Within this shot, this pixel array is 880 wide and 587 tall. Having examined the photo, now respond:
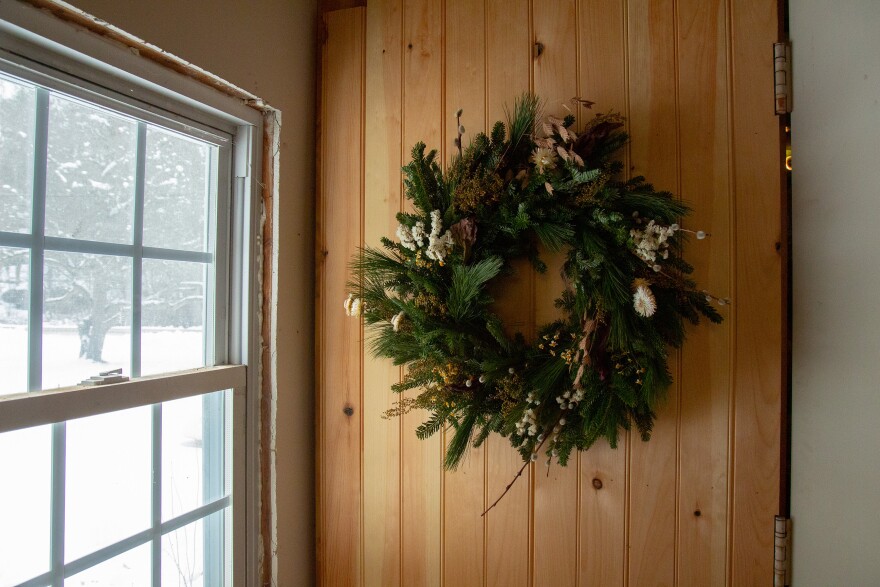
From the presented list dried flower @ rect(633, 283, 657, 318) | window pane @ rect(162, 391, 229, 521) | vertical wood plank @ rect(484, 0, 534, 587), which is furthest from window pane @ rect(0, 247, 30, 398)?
dried flower @ rect(633, 283, 657, 318)

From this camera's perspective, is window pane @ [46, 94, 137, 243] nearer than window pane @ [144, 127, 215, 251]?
Yes

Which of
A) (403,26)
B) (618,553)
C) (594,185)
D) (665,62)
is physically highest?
(403,26)

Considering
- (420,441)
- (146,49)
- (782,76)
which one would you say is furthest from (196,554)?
(782,76)

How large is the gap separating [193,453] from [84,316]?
38cm

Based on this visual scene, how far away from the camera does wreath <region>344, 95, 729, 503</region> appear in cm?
87

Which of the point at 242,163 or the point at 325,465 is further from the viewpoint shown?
the point at 325,465

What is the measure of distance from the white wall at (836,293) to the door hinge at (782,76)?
0.05 feet

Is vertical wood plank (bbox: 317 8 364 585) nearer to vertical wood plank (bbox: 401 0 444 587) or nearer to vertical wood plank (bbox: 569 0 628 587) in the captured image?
vertical wood plank (bbox: 401 0 444 587)

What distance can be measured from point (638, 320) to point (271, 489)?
947mm

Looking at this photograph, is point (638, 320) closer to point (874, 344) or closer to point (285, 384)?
point (874, 344)

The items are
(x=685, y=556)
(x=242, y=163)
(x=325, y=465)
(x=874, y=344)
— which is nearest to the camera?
(x=874, y=344)

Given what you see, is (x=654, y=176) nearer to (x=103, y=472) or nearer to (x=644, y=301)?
(x=644, y=301)

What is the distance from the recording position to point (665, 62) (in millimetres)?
956

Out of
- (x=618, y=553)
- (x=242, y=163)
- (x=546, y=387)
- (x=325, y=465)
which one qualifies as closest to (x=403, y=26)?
(x=242, y=163)
